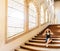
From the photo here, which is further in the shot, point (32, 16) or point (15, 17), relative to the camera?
point (32, 16)

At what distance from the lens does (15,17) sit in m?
5.88

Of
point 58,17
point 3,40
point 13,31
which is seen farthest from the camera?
point 58,17

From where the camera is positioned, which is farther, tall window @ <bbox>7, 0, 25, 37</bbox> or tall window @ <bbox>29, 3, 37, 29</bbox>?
tall window @ <bbox>29, 3, 37, 29</bbox>

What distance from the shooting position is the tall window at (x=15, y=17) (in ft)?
17.7

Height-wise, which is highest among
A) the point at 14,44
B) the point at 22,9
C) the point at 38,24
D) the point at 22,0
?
the point at 22,0

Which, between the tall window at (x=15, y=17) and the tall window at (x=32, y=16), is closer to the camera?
the tall window at (x=15, y=17)

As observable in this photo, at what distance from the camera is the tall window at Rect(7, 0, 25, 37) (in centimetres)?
540

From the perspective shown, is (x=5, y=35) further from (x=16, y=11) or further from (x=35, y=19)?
(x=35, y=19)

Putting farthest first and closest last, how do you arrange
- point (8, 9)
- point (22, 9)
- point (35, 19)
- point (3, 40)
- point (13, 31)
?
point (35, 19)
point (22, 9)
point (13, 31)
point (8, 9)
point (3, 40)

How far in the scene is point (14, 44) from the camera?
5.59 meters

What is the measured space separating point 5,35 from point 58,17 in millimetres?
12331

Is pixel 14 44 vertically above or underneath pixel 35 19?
underneath

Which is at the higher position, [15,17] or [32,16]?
[32,16]

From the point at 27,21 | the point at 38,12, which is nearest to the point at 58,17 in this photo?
the point at 38,12
